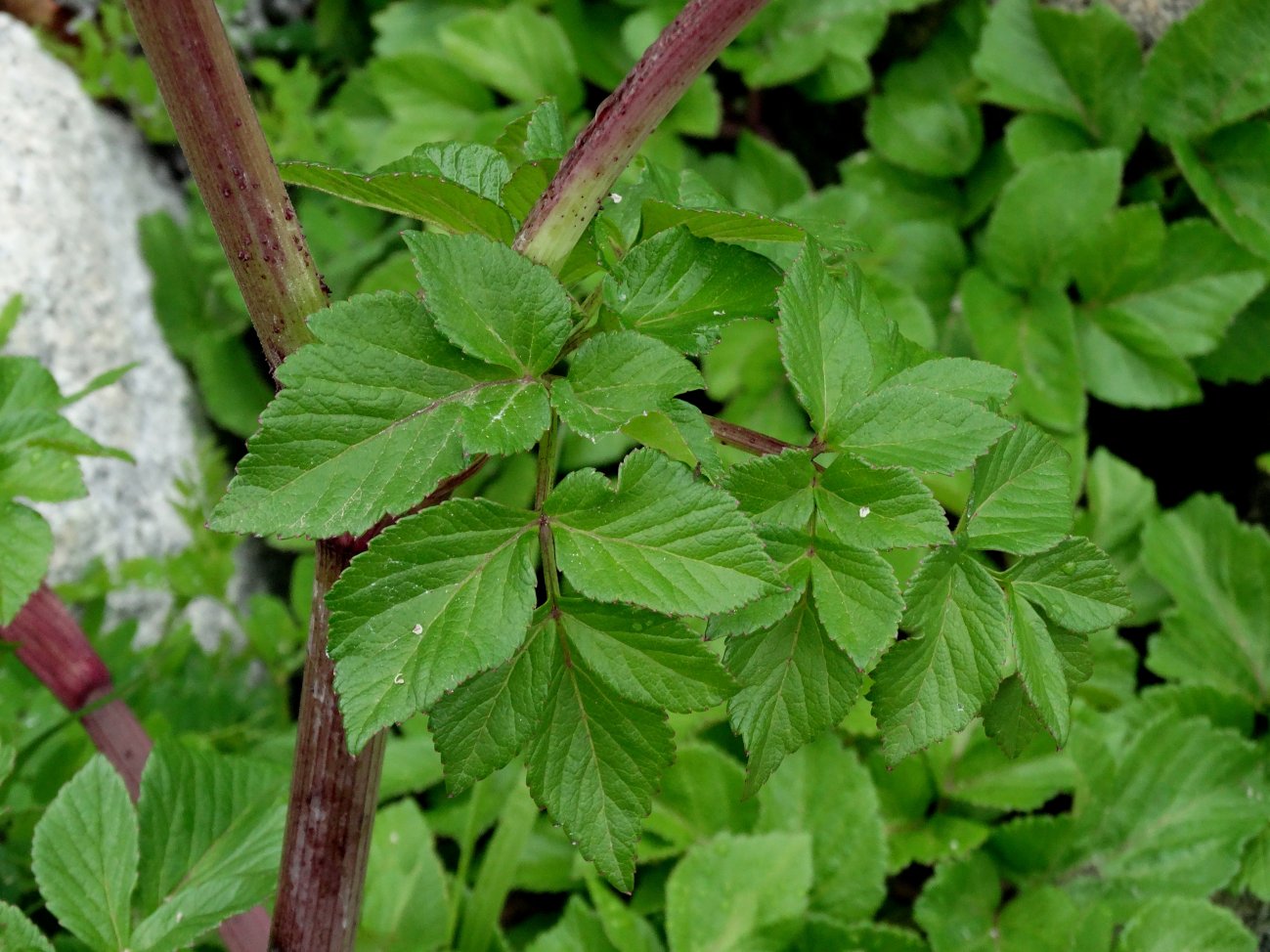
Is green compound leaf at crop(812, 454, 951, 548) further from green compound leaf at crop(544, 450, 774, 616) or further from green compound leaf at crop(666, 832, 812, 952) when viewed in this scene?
green compound leaf at crop(666, 832, 812, 952)

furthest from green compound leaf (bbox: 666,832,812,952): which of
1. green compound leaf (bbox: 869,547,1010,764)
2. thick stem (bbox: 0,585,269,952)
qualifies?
green compound leaf (bbox: 869,547,1010,764)

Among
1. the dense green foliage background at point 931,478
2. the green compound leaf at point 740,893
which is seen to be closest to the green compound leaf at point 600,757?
the dense green foliage background at point 931,478

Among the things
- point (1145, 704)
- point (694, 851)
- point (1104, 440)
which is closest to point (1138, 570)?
point (1145, 704)

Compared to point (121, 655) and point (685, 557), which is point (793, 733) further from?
point (121, 655)

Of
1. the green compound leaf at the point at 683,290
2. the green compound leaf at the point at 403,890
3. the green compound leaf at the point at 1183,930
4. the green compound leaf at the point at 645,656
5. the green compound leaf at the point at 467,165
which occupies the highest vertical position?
the green compound leaf at the point at 467,165

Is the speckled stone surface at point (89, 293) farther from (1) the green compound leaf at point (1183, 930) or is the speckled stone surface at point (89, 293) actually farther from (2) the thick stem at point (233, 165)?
(1) the green compound leaf at point (1183, 930)

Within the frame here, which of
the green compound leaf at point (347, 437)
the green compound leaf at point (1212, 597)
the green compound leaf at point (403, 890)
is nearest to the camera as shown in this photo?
the green compound leaf at point (347, 437)

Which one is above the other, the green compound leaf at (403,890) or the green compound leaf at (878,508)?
the green compound leaf at (878,508)

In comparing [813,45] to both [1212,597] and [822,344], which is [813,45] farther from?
[822,344]

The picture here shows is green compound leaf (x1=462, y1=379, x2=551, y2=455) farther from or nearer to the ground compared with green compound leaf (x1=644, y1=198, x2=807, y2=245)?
nearer to the ground
